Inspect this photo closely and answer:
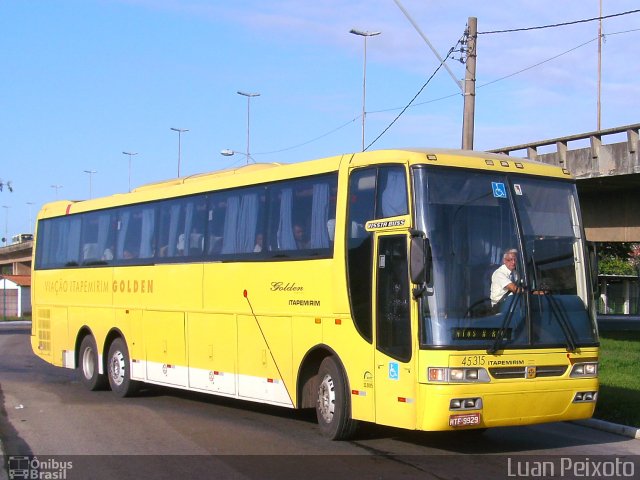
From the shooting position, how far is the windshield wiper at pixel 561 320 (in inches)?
398

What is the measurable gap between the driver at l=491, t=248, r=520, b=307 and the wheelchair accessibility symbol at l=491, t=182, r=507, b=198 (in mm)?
710

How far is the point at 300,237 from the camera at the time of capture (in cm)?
1188

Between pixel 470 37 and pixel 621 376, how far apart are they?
7.83m

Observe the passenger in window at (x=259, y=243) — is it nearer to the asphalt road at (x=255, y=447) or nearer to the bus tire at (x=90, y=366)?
the asphalt road at (x=255, y=447)

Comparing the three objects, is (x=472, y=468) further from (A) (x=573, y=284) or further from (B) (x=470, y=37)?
(B) (x=470, y=37)

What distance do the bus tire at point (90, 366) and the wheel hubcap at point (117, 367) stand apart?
38cm

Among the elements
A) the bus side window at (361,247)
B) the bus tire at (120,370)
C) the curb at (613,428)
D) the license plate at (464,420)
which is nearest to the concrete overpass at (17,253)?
the bus tire at (120,370)

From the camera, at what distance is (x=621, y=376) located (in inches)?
690

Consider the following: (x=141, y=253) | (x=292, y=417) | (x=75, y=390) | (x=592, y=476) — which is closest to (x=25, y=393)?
(x=75, y=390)

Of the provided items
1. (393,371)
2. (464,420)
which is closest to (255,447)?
(393,371)

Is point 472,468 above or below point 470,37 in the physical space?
below

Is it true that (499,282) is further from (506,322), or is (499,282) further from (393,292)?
(393,292)

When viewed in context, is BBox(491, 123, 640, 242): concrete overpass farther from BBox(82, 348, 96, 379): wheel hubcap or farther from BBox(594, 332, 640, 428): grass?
BBox(82, 348, 96, 379): wheel hubcap

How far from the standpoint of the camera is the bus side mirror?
9312 millimetres
